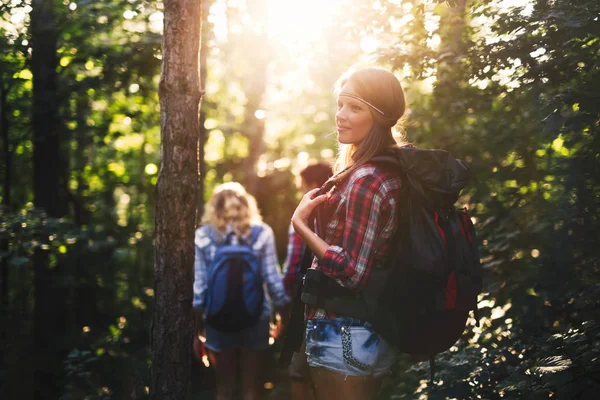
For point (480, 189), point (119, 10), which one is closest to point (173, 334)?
point (480, 189)

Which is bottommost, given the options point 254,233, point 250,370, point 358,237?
point 250,370

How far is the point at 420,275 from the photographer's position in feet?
7.97

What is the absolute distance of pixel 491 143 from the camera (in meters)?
5.09

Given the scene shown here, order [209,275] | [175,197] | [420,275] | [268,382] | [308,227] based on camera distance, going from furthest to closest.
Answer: [268,382] → [209,275] → [175,197] → [308,227] → [420,275]

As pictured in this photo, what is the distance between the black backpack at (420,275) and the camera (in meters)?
2.46

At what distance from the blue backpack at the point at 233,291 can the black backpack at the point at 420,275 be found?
2458mm

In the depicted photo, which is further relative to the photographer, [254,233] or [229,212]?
[254,233]

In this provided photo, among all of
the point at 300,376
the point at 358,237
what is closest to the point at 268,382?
the point at 300,376

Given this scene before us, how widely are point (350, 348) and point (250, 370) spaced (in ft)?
9.61

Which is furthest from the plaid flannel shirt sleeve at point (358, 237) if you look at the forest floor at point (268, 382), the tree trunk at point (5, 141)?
the tree trunk at point (5, 141)

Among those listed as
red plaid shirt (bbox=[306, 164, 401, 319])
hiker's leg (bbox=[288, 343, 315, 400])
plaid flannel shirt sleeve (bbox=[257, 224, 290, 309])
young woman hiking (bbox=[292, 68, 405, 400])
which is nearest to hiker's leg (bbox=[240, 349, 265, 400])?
plaid flannel shirt sleeve (bbox=[257, 224, 290, 309])

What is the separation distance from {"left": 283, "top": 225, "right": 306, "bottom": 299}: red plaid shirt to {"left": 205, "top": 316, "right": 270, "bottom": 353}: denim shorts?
0.62 m

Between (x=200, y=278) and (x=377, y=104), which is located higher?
(x=377, y=104)

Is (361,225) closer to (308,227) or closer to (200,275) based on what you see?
(308,227)
